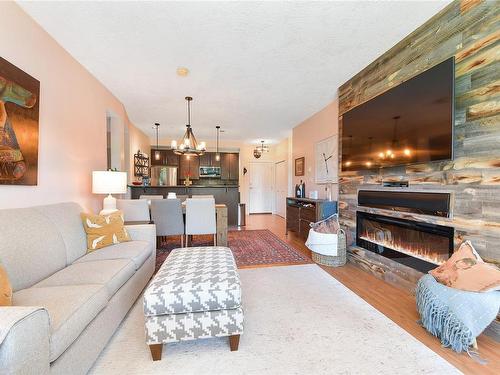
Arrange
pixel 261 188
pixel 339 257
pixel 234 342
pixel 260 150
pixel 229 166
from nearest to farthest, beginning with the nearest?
pixel 234 342, pixel 339 257, pixel 229 166, pixel 260 150, pixel 261 188

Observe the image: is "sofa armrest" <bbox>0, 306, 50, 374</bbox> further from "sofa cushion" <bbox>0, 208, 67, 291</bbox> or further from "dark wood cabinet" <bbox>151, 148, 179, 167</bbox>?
"dark wood cabinet" <bbox>151, 148, 179, 167</bbox>

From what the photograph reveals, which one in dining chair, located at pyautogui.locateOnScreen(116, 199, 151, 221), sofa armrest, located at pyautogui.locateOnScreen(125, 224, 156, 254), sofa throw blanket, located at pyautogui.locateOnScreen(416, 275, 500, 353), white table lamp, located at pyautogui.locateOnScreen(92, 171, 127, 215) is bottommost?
sofa throw blanket, located at pyautogui.locateOnScreen(416, 275, 500, 353)

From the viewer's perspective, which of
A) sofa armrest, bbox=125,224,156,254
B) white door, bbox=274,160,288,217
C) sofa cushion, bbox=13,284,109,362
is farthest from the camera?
white door, bbox=274,160,288,217

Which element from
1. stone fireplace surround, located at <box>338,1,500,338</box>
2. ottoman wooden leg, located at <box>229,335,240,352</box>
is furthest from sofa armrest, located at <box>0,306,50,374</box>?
stone fireplace surround, located at <box>338,1,500,338</box>

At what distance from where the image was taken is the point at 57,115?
248 cm

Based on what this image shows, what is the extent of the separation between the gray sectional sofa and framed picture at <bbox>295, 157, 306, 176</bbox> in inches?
150

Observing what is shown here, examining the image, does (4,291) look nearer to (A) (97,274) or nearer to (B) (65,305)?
(B) (65,305)

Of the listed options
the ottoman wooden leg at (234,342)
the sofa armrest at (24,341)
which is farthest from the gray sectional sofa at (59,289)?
the ottoman wooden leg at (234,342)

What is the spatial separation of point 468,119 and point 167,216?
3704mm

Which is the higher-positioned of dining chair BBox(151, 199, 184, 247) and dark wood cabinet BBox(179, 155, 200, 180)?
dark wood cabinet BBox(179, 155, 200, 180)

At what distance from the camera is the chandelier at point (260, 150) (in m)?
7.70

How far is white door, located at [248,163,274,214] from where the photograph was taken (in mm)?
8680

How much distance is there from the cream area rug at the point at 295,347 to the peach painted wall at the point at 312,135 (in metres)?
2.26

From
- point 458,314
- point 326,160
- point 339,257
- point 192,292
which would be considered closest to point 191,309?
point 192,292
